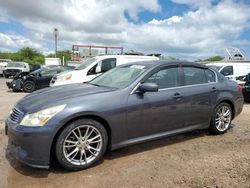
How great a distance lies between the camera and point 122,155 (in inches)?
195

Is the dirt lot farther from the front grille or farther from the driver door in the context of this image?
the front grille

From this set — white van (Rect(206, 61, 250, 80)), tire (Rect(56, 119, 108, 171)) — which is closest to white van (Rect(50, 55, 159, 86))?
white van (Rect(206, 61, 250, 80))

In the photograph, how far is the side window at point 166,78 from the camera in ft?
17.1

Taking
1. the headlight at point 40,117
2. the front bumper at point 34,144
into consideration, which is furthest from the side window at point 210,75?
the front bumper at point 34,144

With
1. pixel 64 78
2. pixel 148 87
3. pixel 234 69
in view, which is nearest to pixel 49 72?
pixel 64 78

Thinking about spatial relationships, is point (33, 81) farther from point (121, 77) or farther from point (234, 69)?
point (121, 77)

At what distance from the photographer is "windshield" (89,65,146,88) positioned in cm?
512

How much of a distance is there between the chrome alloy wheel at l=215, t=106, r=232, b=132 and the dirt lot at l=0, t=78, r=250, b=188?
54 centimetres

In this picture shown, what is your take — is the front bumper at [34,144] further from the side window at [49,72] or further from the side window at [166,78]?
the side window at [49,72]

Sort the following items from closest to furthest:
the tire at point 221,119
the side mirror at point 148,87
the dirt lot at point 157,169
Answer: the dirt lot at point 157,169 → the side mirror at point 148,87 → the tire at point 221,119

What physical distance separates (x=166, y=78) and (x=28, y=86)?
499 inches

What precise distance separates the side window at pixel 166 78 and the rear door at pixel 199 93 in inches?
8.5

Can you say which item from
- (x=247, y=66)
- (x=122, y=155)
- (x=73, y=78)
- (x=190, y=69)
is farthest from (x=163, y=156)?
(x=247, y=66)

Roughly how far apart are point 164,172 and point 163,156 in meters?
0.66
